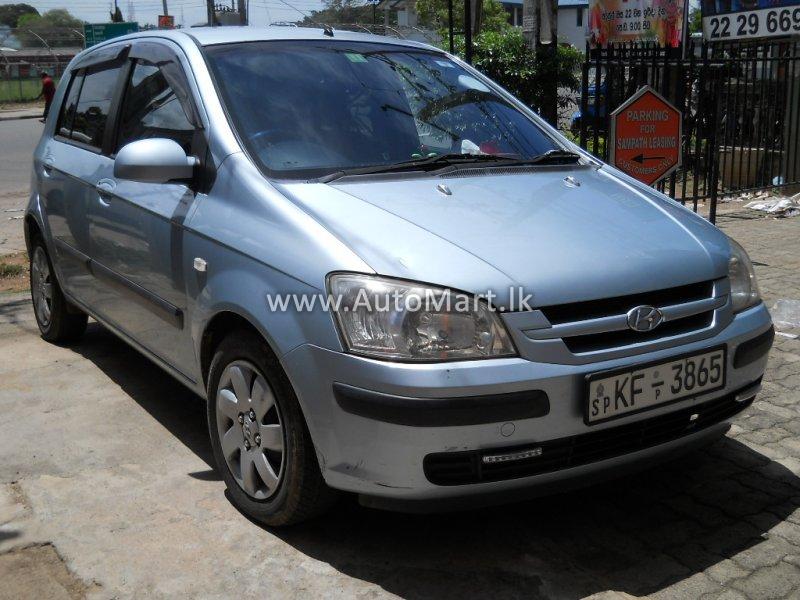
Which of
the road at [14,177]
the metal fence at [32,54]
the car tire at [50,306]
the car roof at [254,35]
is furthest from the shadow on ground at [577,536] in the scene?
the metal fence at [32,54]

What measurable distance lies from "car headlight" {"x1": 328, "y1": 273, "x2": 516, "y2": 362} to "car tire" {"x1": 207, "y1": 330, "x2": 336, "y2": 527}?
389mm

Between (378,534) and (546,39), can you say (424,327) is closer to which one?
(378,534)

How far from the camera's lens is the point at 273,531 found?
3.22 metres

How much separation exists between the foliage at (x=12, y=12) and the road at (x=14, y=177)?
304ft

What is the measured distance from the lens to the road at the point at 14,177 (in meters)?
9.84

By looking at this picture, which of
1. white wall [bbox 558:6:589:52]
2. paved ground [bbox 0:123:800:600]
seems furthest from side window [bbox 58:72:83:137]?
white wall [bbox 558:6:589:52]

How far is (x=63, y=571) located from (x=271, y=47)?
7.34ft

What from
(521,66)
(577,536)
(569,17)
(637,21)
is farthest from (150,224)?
(569,17)

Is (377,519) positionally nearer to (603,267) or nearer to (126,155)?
(603,267)

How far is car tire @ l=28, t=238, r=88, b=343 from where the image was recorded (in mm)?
5434

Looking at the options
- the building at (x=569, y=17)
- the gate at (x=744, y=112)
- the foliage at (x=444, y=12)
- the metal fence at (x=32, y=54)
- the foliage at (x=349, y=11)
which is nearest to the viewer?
the gate at (x=744, y=112)

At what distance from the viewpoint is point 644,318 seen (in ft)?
9.36

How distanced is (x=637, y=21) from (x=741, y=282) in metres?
9.44

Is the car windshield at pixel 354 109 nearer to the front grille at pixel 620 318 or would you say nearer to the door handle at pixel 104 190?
the door handle at pixel 104 190
